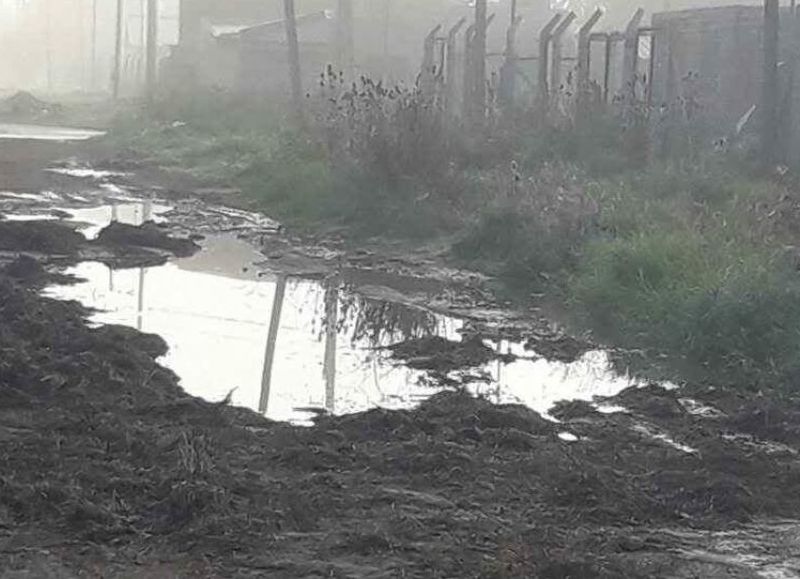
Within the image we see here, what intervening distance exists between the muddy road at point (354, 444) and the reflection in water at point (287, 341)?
0.03 metres

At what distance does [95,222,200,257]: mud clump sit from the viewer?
527 inches

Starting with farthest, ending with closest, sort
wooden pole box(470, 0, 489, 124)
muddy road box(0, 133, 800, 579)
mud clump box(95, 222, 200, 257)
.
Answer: wooden pole box(470, 0, 489, 124) < mud clump box(95, 222, 200, 257) < muddy road box(0, 133, 800, 579)

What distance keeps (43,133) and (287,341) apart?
30.3m

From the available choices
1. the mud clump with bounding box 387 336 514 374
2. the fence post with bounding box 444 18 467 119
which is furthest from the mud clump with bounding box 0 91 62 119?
the mud clump with bounding box 387 336 514 374

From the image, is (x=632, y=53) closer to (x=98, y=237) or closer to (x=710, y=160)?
(x=710, y=160)

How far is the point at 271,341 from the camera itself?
9.28 m

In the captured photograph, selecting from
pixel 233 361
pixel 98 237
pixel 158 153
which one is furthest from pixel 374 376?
pixel 158 153

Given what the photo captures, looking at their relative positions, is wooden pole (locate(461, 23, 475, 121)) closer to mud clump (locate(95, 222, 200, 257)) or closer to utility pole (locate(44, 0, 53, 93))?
mud clump (locate(95, 222, 200, 257))

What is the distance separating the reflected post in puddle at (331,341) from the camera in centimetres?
768

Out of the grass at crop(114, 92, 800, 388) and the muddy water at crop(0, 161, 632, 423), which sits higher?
the grass at crop(114, 92, 800, 388)

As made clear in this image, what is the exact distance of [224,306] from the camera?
35.0 feet

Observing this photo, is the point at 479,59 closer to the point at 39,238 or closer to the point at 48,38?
the point at 39,238

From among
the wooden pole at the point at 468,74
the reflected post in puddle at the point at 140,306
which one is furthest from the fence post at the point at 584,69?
the reflected post in puddle at the point at 140,306

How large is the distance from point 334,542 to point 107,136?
97.1 feet
